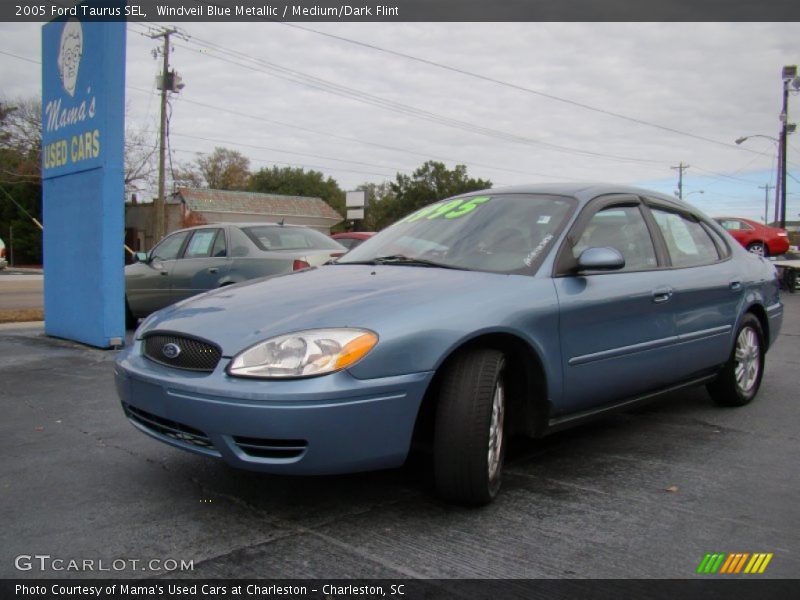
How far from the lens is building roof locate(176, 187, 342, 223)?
43.3 m

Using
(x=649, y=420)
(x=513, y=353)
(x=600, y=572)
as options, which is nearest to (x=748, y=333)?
(x=649, y=420)

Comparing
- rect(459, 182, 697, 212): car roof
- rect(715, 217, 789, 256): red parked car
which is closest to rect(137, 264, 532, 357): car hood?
rect(459, 182, 697, 212): car roof

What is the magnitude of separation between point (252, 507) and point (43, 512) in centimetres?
88

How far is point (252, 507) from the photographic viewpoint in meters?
A: 3.00

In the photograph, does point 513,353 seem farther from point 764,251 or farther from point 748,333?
point 764,251

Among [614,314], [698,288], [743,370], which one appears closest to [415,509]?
[614,314]

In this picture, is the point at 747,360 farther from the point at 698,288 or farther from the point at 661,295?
the point at 661,295

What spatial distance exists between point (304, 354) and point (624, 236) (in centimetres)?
223

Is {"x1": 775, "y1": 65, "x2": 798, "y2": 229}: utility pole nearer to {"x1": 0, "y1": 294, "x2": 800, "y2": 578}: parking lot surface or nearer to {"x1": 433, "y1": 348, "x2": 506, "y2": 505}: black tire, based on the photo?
{"x1": 0, "y1": 294, "x2": 800, "y2": 578}: parking lot surface

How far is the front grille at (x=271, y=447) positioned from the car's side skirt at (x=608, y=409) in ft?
4.20

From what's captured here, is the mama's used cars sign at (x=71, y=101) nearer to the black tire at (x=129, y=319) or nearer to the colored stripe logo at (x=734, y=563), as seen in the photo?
the black tire at (x=129, y=319)

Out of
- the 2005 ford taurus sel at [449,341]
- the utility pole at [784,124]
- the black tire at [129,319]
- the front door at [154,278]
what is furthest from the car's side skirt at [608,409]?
the utility pole at [784,124]

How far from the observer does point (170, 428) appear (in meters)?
2.91

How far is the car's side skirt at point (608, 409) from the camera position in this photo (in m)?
3.36
